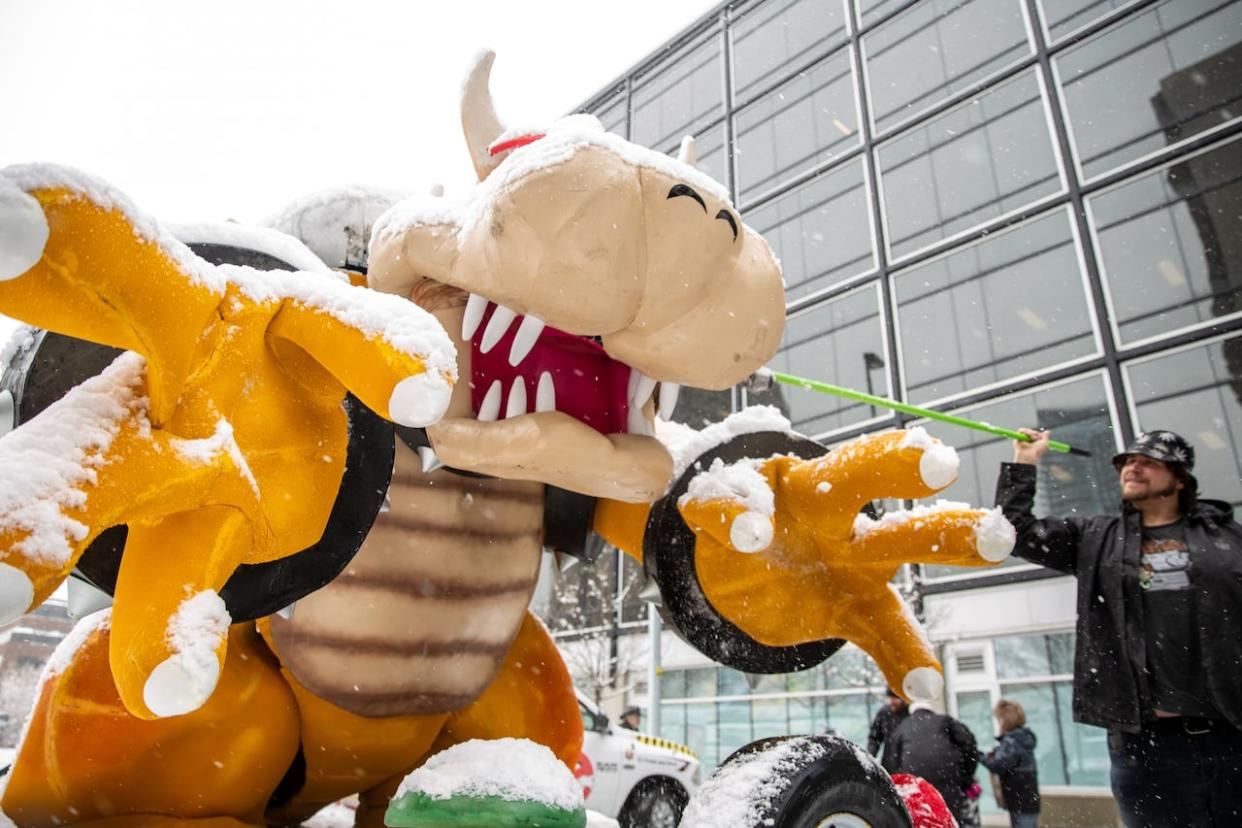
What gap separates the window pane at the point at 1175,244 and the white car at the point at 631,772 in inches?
272

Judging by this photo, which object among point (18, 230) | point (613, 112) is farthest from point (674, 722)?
point (18, 230)

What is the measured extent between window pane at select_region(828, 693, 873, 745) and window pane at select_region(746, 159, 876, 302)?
563cm

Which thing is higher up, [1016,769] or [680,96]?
[680,96]

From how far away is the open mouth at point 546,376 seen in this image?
54.0 inches

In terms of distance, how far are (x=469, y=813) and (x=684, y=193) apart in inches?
35.0

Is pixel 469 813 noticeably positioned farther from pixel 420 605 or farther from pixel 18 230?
pixel 18 230

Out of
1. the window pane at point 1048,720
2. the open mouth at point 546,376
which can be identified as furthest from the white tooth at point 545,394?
the window pane at point 1048,720

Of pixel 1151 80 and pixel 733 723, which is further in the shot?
pixel 733 723

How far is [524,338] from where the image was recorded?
1.34 m

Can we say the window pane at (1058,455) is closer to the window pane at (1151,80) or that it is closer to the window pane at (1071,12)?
the window pane at (1151,80)

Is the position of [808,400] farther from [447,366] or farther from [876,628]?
[447,366]

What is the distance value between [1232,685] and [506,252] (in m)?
1.92

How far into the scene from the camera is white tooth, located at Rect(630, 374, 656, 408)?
147 cm

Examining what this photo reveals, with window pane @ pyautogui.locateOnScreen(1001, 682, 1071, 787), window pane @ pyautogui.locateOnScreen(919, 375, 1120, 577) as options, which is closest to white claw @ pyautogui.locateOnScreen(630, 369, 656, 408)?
window pane @ pyautogui.locateOnScreen(919, 375, 1120, 577)
